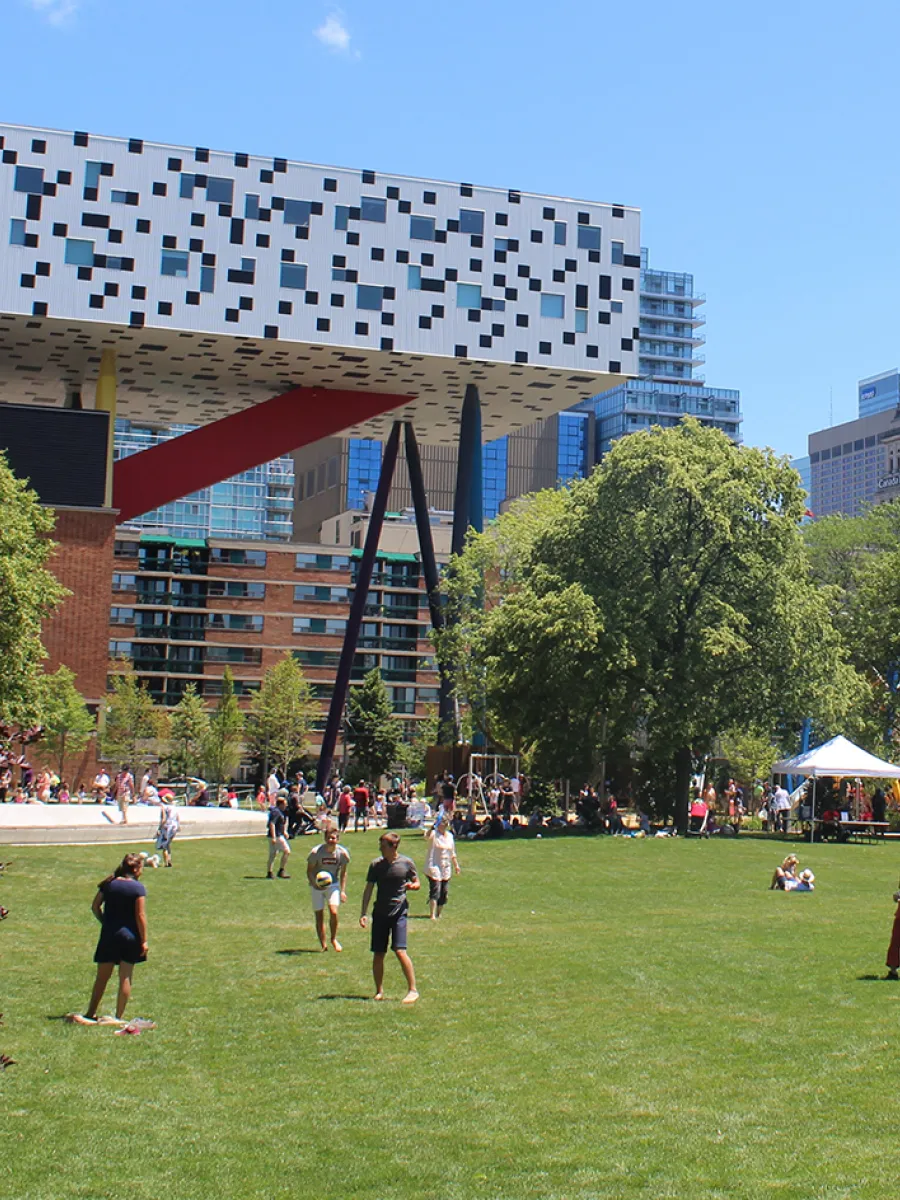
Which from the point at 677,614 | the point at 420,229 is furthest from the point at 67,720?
the point at 677,614

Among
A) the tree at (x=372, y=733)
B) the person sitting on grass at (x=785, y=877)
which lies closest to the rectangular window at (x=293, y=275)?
the tree at (x=372, y=733)

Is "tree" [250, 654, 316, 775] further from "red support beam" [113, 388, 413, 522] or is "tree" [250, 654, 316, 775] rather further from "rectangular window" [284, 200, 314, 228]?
"rectangular window" [284, 200, 314, 228]

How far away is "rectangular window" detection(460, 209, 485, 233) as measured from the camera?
66.2 metres

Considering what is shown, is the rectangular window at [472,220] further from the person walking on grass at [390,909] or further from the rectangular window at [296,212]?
the person walking on grass at [390,909]

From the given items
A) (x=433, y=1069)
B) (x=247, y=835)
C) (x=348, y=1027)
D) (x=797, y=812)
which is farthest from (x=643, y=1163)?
(x=797, y=812)

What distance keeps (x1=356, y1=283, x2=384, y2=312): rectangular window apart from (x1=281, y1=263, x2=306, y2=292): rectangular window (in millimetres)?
2329

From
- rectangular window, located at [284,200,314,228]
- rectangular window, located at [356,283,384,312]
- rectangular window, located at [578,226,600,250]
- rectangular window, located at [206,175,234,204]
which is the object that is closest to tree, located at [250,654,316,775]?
rectangular window, located at [356,283,384,312]

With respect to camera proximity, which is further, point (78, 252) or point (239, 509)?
point (239, 509)

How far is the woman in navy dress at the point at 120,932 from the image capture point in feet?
45.9

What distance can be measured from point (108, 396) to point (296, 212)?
1103cm

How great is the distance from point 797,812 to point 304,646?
66.9 metres

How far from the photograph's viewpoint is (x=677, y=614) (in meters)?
46.1

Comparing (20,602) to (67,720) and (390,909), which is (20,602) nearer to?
(67,720)

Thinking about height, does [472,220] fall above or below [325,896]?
above
